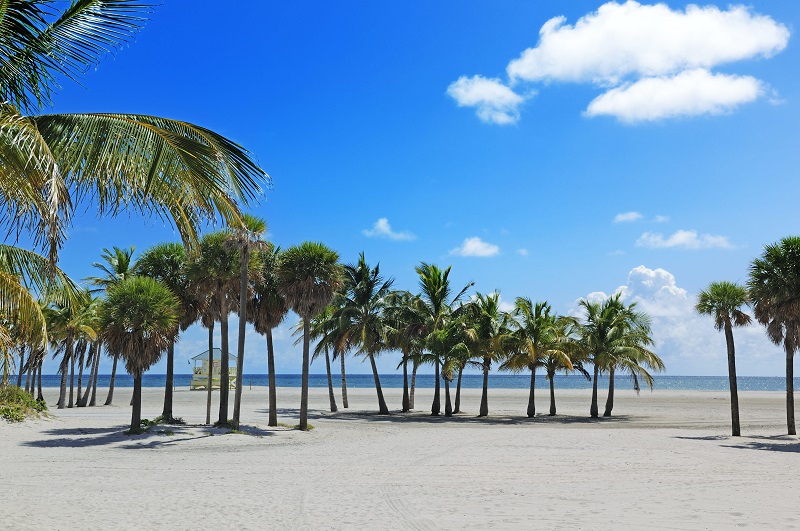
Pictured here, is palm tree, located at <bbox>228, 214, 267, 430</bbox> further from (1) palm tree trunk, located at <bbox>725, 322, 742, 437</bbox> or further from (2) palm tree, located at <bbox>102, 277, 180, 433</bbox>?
(1) palm tree trunk, located at <bbox>725, 322, 742, 437</bbox>

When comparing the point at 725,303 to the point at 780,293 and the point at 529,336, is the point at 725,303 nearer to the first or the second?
the point at 780,293

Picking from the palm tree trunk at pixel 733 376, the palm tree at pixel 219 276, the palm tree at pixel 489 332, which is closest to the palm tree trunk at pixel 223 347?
the palm tree at pixel 219 276

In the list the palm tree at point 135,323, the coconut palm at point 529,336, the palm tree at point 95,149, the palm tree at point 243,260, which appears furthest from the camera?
the coconut palm at point 529,336

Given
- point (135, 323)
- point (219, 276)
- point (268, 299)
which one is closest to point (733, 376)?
point (268, 299)

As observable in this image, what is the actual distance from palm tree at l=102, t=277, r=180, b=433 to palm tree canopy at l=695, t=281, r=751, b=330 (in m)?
19.9

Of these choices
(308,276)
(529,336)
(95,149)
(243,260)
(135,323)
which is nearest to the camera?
(95,149)

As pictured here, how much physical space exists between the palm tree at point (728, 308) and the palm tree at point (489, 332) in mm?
11562

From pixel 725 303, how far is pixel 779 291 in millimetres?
2213

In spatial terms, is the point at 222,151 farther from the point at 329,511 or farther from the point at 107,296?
the point at 107,296

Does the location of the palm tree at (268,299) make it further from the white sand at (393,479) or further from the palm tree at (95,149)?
the palm tree at (95,149)

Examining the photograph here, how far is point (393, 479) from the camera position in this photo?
44.5ft

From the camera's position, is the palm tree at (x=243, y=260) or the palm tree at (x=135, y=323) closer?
the palm tree at (x=135, y=323)

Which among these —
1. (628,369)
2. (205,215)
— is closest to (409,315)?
(628,369)

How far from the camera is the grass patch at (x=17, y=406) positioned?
24.5m
